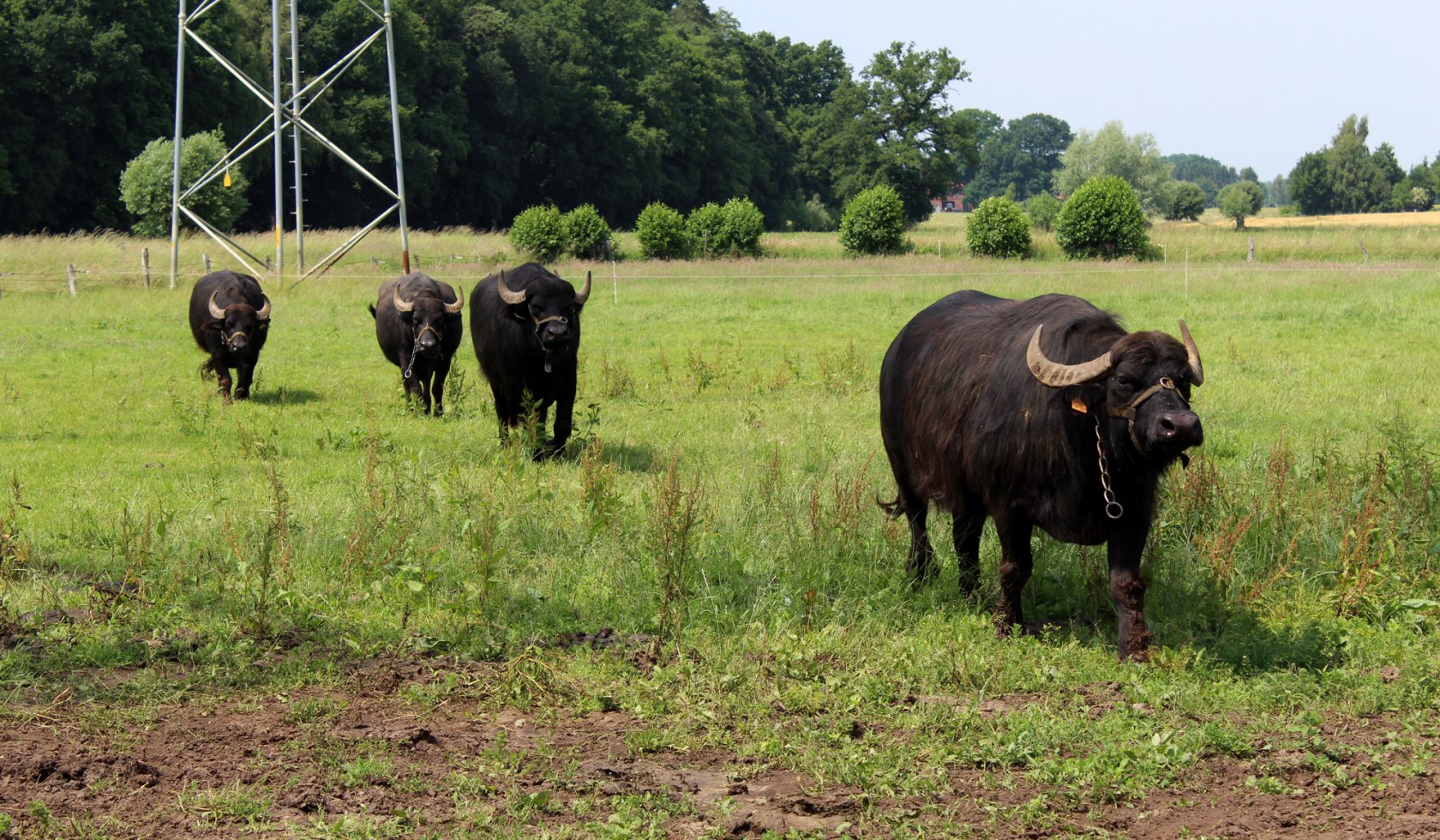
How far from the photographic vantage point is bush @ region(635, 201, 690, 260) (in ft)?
170

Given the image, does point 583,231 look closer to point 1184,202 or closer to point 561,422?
point 561,422

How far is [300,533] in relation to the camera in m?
8.64

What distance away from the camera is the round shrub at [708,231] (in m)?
54.7

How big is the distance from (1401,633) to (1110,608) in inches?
61.6

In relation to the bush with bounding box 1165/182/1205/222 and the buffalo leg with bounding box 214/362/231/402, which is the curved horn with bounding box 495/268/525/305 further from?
the bush with bounding box 1165/182/1205/222

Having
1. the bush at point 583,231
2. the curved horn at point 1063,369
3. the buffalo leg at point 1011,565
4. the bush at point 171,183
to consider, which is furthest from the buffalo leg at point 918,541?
the bush at point 583,231

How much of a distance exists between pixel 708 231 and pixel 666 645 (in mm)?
49743

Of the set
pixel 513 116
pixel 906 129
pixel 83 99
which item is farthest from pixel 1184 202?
pixel 83 99

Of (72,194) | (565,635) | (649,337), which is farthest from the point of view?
(72,194)

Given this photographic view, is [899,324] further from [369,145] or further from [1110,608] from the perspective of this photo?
[369,145]

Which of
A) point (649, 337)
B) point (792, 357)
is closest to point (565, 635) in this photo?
point (792, 357)

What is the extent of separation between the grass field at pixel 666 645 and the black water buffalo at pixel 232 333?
2.27 metres

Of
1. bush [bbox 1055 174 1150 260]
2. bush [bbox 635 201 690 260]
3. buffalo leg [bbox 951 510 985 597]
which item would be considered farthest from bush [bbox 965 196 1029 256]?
buffalo leg [bbox 951 510 985 597]

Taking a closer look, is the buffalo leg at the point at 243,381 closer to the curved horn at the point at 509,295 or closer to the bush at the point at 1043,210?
the curved horn at the point at 509,295
